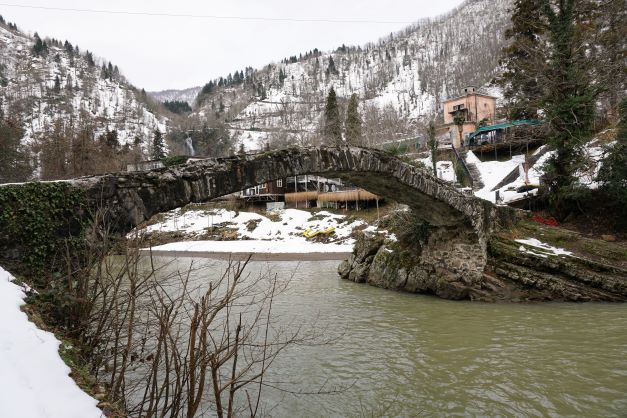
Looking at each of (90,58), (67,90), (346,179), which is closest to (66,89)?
(67,90)

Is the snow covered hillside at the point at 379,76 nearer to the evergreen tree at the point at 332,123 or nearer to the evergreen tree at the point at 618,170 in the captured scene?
the evergreen tree at the point at 332,123

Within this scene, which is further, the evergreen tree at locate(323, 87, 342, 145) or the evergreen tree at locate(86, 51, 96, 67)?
the evergreen tree at locate(86, 51, 96, 67)

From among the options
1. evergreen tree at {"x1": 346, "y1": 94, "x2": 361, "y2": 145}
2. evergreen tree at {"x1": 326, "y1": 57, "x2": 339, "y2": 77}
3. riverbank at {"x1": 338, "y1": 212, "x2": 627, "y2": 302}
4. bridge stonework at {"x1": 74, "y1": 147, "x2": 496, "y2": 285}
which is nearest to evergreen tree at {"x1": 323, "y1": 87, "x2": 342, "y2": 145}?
evergreen tree at {"x1": 346, "y1": 94, "x2": 361, "y2": 145}

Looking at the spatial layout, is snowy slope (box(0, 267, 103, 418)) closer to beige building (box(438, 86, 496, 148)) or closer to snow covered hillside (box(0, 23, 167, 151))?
beige building (box(438, 86, 496, 148))

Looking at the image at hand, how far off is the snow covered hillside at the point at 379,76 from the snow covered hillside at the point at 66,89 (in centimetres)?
2451

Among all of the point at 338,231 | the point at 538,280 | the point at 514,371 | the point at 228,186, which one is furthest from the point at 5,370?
the point at 338,231

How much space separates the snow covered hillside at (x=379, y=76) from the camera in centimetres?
11512

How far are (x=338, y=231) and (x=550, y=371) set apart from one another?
2488cm

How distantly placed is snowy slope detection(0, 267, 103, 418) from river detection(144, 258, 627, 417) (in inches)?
112

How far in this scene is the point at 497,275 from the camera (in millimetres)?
10938

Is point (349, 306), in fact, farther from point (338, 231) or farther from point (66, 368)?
point (338, 231)

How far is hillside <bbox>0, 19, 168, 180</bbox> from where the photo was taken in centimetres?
9012

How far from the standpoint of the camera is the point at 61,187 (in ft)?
17.0

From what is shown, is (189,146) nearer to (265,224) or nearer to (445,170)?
(265,224)
